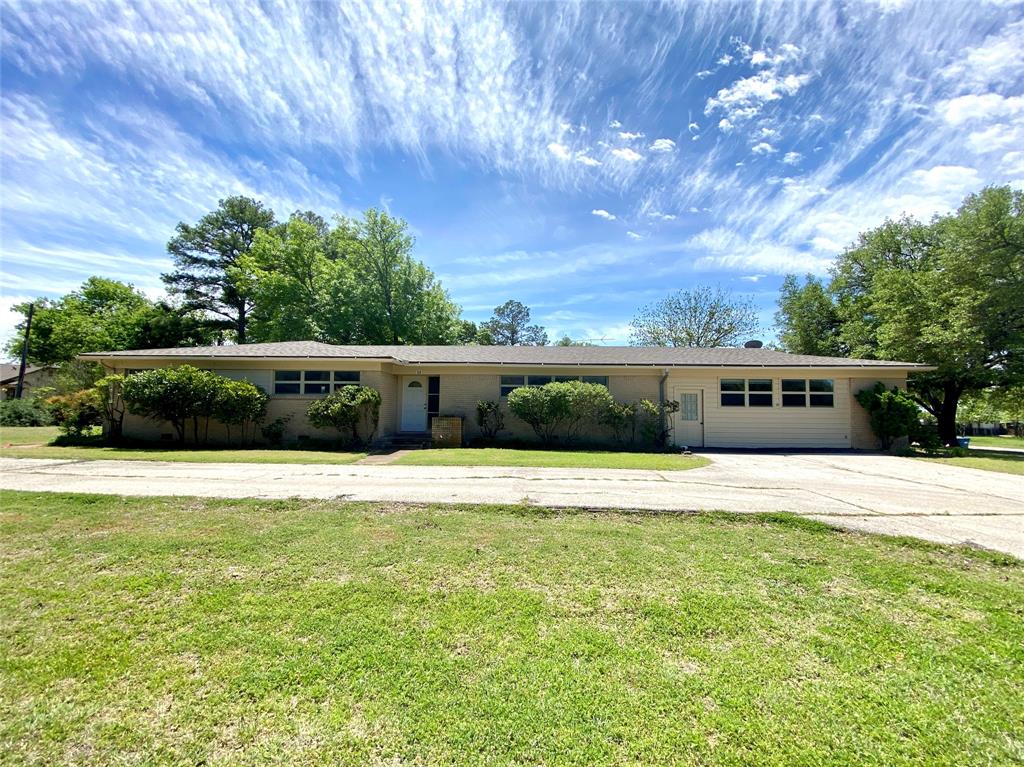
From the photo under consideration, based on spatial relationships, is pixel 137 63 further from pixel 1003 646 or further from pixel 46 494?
pixel 1003 646

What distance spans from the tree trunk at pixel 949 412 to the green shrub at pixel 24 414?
42.9 m

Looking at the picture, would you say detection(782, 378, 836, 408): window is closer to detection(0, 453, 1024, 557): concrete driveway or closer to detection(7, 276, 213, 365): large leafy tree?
detection(0, 453, 1024, 557): concrete driveway

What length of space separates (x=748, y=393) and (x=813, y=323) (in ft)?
57.3

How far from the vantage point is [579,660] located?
2.51 m

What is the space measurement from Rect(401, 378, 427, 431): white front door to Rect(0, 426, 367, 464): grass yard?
132 inches

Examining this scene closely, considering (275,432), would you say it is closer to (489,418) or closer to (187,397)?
(187,397)

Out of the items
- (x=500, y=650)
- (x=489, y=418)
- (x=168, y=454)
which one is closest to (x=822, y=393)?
(x=489, y=418)

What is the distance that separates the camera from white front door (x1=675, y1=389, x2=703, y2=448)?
15031mm

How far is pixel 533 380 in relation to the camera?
15.3m

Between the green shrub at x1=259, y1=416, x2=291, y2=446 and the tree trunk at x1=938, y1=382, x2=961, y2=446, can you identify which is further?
the tree trunk at x1=938, y1=382, x2=961, y2=446

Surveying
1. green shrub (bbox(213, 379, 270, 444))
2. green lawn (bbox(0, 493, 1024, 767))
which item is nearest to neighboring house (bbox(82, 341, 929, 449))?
green shrub (bbox(213, 379, 270, 444))

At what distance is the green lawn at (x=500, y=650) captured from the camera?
190 cm

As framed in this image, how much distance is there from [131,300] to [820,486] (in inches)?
1871

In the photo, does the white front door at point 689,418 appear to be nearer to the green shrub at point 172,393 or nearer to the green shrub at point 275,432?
the green shrub at point 275,432
